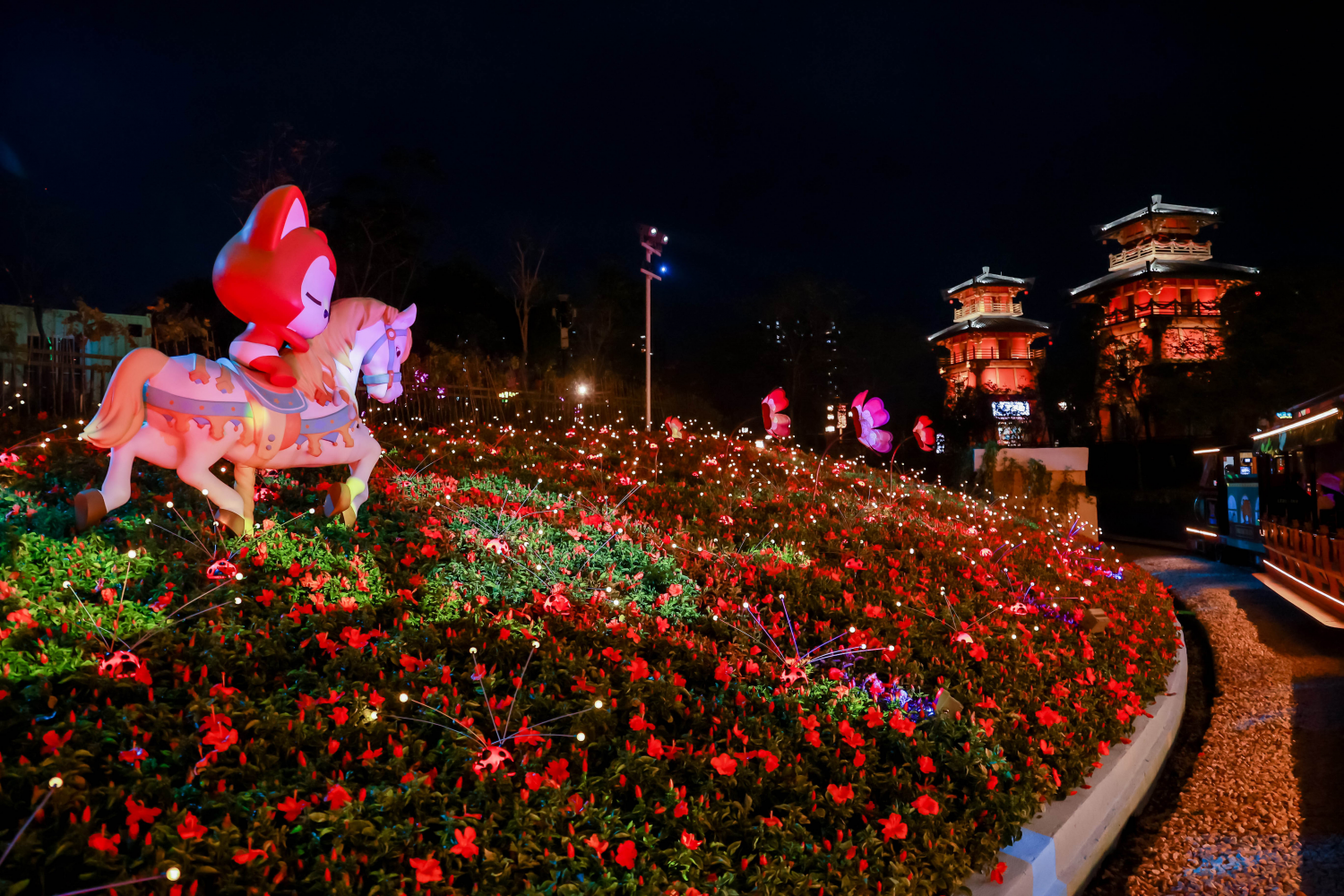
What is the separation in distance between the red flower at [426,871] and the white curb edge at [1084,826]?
222 centimetres

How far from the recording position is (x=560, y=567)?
4988 millimetres

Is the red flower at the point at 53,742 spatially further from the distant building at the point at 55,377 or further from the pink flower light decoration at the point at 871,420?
the pink flower light decoration at the point at 871,420

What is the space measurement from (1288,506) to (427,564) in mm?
12207

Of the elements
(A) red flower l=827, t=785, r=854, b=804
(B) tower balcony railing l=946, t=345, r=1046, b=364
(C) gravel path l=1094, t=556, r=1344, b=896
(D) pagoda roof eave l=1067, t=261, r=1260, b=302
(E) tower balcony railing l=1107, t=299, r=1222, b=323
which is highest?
(D) pagoda roof eave l=1067, t=261, r=1260, b=302

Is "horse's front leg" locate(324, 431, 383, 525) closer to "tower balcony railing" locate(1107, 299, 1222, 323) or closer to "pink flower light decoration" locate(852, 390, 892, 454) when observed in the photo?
"pink flower light decoration" locate(852, 390, 892, 454)

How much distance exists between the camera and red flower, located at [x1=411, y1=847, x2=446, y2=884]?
7.70 feet

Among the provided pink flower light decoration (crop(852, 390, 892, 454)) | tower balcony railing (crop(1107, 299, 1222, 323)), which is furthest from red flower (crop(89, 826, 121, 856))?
tower balcony railing (crop(1107, 299, 1222, 323))

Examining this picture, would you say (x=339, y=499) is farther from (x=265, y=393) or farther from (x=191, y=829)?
(x=191, y=829)

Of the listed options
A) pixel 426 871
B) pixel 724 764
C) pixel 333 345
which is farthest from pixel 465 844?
pixel 333 345

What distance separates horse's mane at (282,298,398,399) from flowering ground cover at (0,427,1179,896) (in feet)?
3.15

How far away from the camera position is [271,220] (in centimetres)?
407

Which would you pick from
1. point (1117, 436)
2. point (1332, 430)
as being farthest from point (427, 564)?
point (1117, 436)

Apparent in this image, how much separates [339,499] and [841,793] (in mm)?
3390

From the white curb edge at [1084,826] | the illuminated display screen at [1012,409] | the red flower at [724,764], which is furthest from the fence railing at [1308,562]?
the illuminated display screen at [1012,409]
